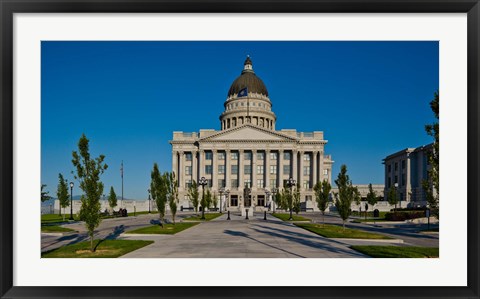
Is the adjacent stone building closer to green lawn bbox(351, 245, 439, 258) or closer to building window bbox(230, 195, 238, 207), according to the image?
building window bbox(230, 195, 238, 207)

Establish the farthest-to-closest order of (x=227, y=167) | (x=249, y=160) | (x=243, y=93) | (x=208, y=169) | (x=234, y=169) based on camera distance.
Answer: (x=243, y=93) → (x=208, y=169) → (x=234, y=169) → (x=249, y=160) → (x=227, y=167)

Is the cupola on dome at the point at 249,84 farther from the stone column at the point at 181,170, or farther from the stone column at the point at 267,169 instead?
the stone column at the point at 181,170

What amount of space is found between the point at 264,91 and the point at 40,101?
126m

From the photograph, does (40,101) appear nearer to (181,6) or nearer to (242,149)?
(181,6)

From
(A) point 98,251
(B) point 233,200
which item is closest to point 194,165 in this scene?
(B) point 233,200

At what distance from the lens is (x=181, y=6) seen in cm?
920

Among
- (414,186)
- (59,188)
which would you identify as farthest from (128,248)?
(414,186)

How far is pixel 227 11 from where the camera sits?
Answer: 9281mm

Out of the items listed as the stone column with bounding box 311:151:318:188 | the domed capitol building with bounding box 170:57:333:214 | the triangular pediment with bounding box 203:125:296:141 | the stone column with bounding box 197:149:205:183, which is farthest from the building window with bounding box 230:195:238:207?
the stone column with bounding box 311:151:318:188

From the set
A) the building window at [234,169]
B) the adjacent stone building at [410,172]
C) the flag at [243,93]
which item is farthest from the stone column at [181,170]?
the adjacent stone building at [410,172]

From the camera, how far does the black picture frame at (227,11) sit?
9234mm

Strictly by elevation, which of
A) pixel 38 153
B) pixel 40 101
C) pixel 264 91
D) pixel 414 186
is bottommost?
pixel 414 186

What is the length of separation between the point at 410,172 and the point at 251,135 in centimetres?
4236

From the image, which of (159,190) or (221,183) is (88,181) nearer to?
(159,190)
